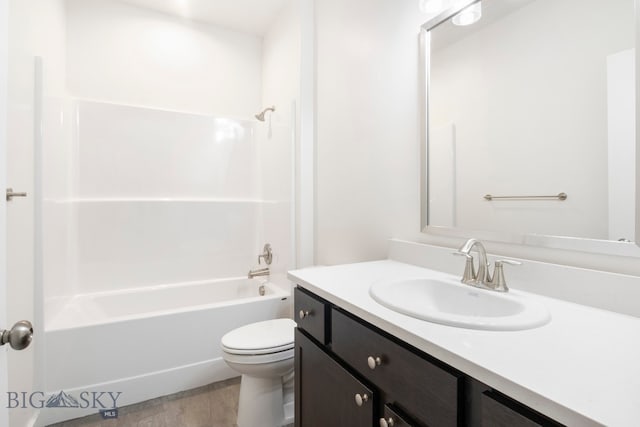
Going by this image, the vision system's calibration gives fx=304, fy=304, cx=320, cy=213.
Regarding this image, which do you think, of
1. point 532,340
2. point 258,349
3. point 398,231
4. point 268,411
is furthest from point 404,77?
point 268,411

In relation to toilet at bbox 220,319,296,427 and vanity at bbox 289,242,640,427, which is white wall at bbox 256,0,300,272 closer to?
toilet at bbox 220,319,296,427

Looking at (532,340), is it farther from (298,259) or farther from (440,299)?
(298,259)

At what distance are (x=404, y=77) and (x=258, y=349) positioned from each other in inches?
58.6

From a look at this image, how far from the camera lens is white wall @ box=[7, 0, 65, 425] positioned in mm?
1320

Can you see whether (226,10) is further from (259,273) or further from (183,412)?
(183,412)

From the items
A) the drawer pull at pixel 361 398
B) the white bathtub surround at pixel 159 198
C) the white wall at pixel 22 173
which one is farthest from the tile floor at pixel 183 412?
the drawer pull at pixel 361 398

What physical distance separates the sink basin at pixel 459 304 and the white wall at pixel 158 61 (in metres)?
2.55

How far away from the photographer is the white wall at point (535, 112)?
0.85 m

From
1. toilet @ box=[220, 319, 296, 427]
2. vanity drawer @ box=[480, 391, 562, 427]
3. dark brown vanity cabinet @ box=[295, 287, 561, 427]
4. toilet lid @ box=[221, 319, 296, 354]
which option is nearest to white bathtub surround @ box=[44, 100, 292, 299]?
toilet lid @ box=[221, 319, 296, 354]

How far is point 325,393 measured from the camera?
974 millimetres

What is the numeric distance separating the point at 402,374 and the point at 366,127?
1.29 m

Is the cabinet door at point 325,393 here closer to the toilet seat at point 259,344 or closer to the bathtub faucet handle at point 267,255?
the toilet seat at point 259,344

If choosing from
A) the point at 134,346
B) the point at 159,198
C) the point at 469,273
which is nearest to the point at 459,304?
the point at 469,273

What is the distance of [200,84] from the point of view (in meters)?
2.79
